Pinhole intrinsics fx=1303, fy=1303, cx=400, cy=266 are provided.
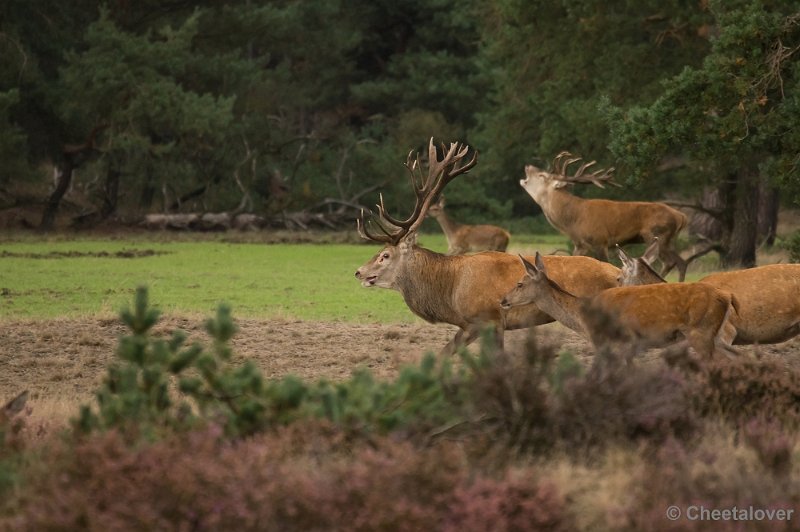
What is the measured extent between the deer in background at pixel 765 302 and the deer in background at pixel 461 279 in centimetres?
117

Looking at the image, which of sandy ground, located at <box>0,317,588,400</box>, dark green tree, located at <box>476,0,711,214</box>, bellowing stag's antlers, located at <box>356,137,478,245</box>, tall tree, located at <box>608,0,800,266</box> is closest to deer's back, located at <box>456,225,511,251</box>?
dark green tree, located at <box>476,0,711,214</box>

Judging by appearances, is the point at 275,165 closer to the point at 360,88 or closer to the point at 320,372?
the point at 360,88

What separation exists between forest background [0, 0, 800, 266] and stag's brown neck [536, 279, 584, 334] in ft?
20.3

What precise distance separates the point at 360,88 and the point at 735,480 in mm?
35782

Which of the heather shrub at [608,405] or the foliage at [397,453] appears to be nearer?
the foliage at [397,453]

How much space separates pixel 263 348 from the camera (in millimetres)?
11555

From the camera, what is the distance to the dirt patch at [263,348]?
33.1 ft

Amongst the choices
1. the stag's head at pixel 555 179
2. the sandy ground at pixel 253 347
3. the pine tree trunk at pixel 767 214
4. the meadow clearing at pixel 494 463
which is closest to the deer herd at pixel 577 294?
the sandy ground at pixel 253 347

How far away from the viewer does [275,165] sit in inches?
1430

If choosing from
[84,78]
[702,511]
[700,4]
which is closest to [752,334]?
[702,511]

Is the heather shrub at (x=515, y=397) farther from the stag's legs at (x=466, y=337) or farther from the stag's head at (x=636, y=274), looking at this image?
the stag's head at (x=636, y=274)

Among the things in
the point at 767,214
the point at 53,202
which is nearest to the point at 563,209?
the point at 767,214

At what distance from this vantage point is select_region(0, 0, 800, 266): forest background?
50.8ft

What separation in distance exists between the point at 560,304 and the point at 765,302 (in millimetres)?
1492
